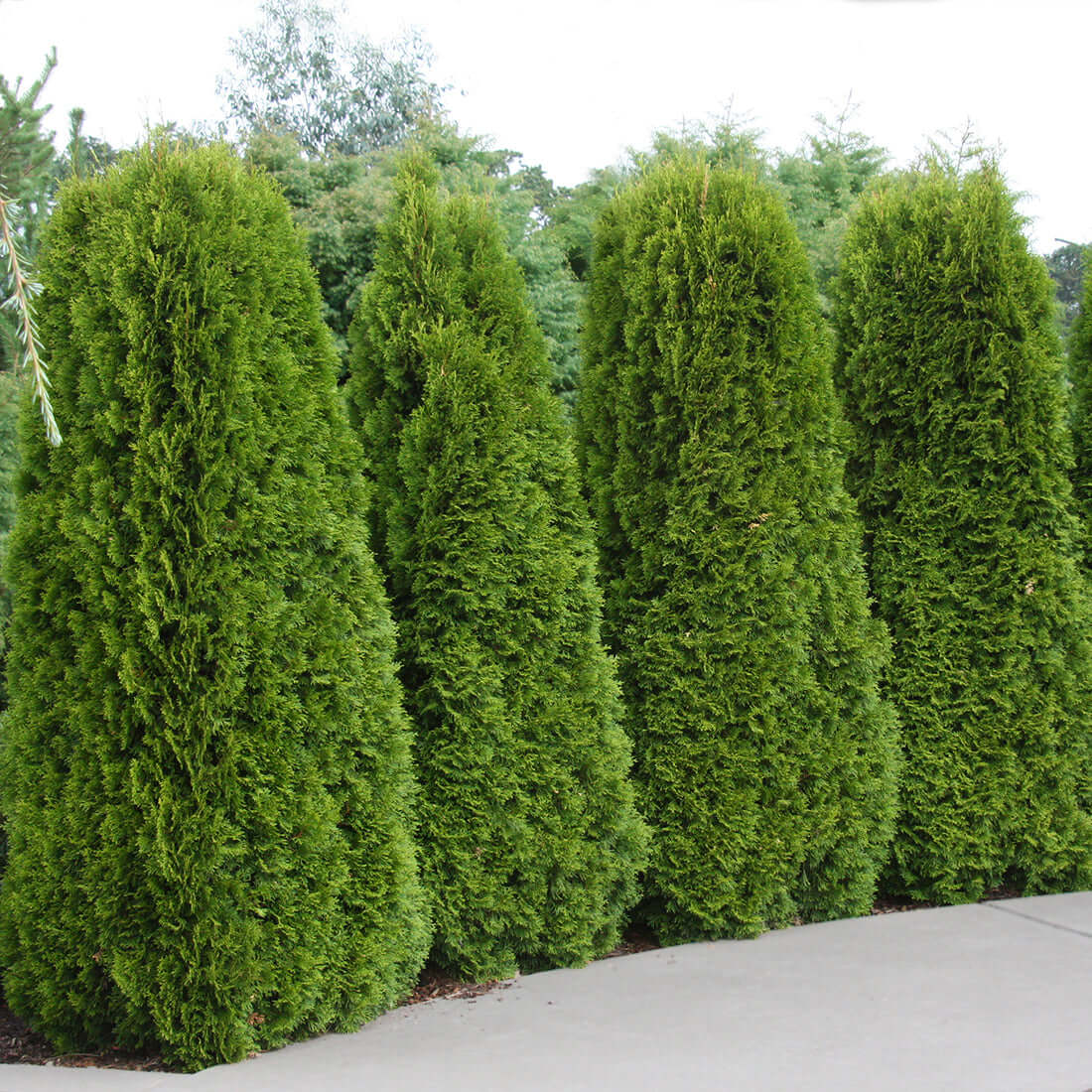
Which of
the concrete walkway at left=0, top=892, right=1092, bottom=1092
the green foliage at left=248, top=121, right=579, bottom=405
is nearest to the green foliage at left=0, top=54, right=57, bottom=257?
the concrete walkway at left=0, top=892, right=1092, bottom=1092

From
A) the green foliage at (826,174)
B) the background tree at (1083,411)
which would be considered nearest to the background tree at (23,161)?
the background tree at (1083,411)

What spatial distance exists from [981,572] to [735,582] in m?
1.52

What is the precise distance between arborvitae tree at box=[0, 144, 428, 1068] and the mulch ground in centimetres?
7

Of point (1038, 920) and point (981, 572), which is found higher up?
point (981, 572)

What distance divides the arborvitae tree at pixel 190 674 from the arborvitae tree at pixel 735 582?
4.81 feet

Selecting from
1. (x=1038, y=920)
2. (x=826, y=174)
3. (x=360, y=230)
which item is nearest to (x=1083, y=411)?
(x=1038, y=920)

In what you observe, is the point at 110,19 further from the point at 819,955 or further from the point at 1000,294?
the point at 819,955

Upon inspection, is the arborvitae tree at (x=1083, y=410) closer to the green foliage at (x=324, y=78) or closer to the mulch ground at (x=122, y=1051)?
the mulch ground at (x=122, y=1051)

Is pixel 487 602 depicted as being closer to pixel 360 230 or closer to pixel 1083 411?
pixel 1083 411

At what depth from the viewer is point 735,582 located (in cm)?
450

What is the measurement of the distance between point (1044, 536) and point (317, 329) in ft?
12.7

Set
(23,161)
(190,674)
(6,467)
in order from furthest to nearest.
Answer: (6,467) → (23,161) → (190,674)

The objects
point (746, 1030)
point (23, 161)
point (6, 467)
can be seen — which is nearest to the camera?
point (746, 1030)

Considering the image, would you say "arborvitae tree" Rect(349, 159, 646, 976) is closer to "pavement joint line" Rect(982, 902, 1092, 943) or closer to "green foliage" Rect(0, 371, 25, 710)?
"green foliage" Rect(0, 371, 25, 710)
